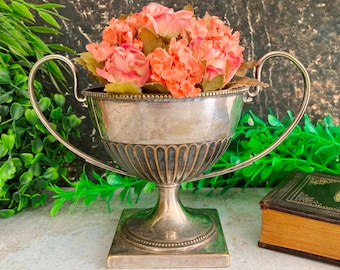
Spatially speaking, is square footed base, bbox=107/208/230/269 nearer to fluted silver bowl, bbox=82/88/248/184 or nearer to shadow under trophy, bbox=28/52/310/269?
shadow under trophy, bbox=28/52/310/269

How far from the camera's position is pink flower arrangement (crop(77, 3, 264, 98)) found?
60cm

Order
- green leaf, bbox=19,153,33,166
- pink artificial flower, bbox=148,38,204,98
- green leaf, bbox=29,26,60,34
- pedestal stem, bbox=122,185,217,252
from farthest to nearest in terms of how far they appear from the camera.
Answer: green leaf, bbox=29,26,60,34 → green leaf, bbox=19,153,33,166 → pedestal stem, bbox=122,185,217,252 → pink artificial flower, bbox=148,38,204,98

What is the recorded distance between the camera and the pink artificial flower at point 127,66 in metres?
0.61

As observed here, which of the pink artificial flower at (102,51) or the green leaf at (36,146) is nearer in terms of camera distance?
the pink artificial flower at (102,51)

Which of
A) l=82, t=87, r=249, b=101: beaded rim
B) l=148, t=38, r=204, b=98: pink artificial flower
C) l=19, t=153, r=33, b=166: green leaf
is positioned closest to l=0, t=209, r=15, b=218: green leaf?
l=19, t=153, r=33, b=166: green leaf

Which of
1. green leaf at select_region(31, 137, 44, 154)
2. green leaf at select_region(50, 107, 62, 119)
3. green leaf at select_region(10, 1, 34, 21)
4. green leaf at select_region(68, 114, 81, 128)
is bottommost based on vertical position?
green leaf at select_region(31, 137, 44, 154)

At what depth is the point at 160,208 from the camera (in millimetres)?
775

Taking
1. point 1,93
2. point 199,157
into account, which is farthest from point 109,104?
point 1,93

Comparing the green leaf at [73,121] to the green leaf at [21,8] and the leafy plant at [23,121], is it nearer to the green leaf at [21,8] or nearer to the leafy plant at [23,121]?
the leafy plant at [23,121]

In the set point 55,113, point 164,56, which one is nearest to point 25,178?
point 55,113

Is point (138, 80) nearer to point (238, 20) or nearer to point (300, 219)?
point (300, 219)

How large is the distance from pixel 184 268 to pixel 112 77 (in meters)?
0.33

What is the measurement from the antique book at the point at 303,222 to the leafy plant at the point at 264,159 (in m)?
0.14

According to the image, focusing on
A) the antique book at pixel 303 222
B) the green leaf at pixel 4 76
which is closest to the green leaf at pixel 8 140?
the green leaf at pixel 4 76
